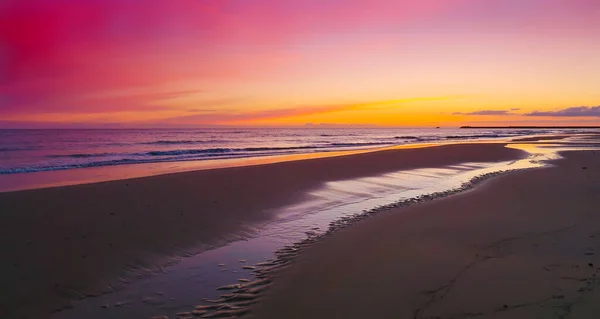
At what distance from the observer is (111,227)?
823cm

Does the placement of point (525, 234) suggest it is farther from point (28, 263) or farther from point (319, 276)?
point (28, 263)

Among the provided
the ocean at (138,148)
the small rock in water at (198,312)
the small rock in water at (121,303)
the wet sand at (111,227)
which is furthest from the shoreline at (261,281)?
the ocean at (138,148)

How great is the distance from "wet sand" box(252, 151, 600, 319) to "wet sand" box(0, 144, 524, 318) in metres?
2.69

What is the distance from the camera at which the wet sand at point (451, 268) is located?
185 inches

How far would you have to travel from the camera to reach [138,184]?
13406 mm

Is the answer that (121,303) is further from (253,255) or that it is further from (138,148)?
(138,148)

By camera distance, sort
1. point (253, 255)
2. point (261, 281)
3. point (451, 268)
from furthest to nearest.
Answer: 1. point (253, 255)
2. point (451, 268)
3. point (261, 281)

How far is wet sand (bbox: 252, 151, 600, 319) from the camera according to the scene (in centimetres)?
470

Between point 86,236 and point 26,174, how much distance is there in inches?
592

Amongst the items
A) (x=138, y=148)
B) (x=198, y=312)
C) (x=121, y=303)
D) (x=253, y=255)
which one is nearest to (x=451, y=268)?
(x=253, y=255)

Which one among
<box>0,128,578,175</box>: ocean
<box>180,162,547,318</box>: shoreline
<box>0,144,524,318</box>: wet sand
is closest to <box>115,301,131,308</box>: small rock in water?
<box>0,144,524,318</box>: wet sand

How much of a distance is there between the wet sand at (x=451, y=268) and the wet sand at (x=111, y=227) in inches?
106

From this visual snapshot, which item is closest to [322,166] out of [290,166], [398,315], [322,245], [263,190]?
[290,166]

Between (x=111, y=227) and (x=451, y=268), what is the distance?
7129 mm
